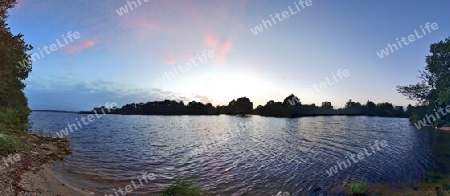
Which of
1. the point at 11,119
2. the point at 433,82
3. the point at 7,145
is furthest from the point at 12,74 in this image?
the point at 433,82

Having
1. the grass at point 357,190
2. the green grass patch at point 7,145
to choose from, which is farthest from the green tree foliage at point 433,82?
the green grass patch at point 7,145

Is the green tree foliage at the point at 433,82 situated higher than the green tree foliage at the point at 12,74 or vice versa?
the green tree foliage at the point at 12,74

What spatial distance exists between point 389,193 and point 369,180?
3305mm

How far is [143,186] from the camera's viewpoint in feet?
61.0

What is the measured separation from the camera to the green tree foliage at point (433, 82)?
59562mm

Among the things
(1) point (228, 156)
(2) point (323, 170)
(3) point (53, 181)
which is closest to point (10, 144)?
(3) point (53, 181)

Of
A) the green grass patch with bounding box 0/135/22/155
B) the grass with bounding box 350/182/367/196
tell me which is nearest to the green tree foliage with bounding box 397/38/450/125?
the grass with bounding box 350/182/367/196

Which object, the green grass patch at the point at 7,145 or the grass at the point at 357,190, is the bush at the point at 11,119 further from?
the grass at the point at 357,190

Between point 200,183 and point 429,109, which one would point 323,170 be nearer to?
point 200,183

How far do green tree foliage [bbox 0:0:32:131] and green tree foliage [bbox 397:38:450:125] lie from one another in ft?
205

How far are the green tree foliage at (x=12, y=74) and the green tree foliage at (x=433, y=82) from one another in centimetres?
6240

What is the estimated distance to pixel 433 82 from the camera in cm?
7531

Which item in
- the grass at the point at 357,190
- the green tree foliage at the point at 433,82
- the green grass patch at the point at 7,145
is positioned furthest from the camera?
the green tree foliage at the point at 433,82

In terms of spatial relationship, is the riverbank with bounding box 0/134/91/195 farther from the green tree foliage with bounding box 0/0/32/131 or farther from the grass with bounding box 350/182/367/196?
the grass with bounding box 350/182/367/196
